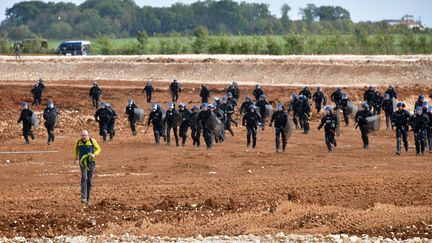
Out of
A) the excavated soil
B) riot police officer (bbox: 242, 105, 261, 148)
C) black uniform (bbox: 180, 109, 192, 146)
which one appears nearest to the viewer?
the excavated soil

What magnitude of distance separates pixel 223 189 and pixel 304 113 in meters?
15.2

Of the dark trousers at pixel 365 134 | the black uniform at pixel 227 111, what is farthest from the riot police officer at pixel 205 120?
the dark trousers at pixel 365 134

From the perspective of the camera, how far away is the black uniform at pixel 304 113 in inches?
1679

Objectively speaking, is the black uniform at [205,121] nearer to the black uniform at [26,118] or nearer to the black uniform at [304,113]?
the black uniform at [304,113]

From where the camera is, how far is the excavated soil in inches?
939

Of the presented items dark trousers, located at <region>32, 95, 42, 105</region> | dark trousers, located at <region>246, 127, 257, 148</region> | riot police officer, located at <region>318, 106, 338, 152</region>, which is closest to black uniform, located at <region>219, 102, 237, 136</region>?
dark trousers, located at <region>246, 127, 257, 148</region>

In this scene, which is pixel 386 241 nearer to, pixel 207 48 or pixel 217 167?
pixel 217 167

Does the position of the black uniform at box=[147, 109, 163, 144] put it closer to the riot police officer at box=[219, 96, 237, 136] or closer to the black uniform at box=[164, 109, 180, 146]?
the black uniform at box=[164, 109, 180, 146]

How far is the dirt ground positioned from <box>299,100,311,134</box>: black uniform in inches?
38.3

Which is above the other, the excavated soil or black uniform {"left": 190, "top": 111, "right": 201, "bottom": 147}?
black uniform {"left": 190, "top": 111, "right": 201, "bottom": 147}

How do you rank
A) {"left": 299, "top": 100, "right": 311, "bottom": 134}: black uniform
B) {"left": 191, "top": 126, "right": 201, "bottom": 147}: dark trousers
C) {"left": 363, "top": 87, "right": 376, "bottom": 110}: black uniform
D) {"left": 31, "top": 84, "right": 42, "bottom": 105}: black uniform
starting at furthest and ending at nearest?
{"left": 31, "top": 84, "right": 42, "bottom": 105}: black uniform, {"left": 363, "top": 87, "right": 376, "bottom": 110}: black uniform, {"left": 299, "top": 100, "right": 311, "bottom": 134}: black uniform, {"left": 191, "top": 126, "right": 201, "bottom": 147}: dark trousers

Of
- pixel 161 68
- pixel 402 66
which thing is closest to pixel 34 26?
pixel 161 68

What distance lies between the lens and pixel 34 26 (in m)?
196

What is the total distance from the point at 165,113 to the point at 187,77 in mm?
44473
